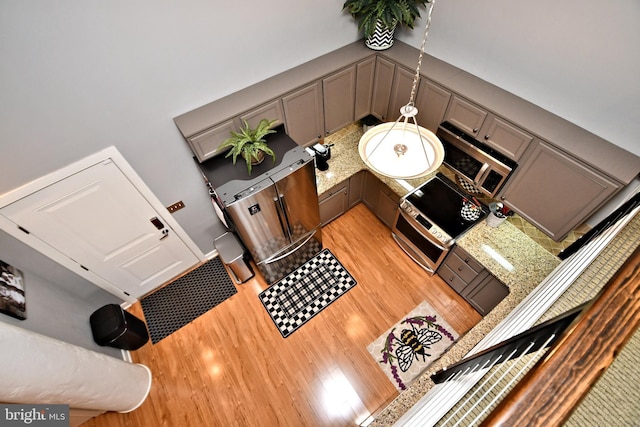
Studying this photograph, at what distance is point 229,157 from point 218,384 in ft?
8.08

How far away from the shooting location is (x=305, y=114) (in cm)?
320

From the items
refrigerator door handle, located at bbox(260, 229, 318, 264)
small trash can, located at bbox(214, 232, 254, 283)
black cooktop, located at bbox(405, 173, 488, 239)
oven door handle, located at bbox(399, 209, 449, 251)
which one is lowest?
small trash can, located at bbox(214, 232, 254, 283)

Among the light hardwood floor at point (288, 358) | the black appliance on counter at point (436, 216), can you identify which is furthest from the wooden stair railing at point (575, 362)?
the light hardwood floor at point (288, 358)

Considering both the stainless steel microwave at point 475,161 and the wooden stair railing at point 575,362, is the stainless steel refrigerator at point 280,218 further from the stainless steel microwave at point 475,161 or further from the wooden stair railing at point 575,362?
the wooden stair railing at point 575,362

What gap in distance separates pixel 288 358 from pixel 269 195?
6.36ft

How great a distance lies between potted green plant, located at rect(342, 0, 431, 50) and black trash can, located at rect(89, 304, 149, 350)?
4.01 metres

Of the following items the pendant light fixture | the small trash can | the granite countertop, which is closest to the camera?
the pendant light fixture

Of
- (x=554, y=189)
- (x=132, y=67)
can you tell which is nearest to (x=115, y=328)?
(x=132, y=67)

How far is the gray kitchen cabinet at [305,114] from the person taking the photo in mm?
3008

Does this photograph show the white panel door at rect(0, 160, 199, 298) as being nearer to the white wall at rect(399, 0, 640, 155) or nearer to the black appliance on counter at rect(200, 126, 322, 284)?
the black appliance on counter at rect(200, 126, 322, 284)

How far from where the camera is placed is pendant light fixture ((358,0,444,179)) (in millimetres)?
1535

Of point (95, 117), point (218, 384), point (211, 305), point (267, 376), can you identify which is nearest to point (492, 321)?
point (267, 376)

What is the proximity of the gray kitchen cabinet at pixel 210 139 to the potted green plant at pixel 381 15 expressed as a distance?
5.47ft

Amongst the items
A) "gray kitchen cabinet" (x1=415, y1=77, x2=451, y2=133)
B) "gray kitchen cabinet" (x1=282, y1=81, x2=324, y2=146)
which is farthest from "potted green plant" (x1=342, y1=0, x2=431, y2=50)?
A: "gray kitchen cabinet" (x1=282, y1=81, x2=324, y2=146)
